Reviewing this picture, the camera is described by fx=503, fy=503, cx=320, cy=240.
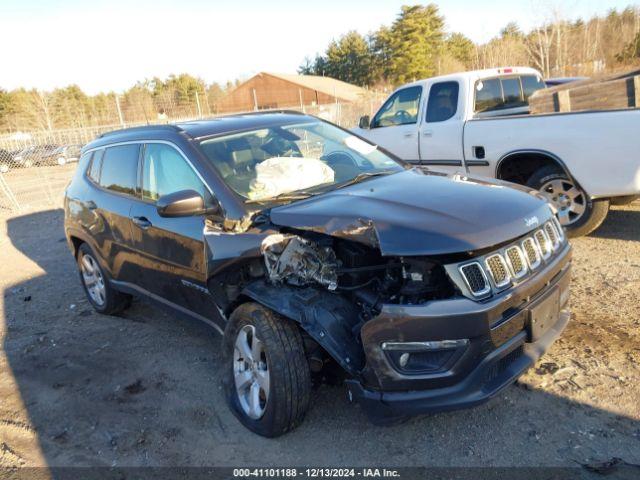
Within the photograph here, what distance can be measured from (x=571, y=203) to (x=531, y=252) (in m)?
3.27

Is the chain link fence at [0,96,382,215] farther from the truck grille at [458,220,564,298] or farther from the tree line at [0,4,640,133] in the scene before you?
the truck grille at [458,220,564,298]

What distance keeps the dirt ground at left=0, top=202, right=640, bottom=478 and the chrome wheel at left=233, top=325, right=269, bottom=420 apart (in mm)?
198

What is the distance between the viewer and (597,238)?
18.9 ft

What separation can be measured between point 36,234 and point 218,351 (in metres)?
7.68

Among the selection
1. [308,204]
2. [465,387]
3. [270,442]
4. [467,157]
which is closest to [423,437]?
[465,387]

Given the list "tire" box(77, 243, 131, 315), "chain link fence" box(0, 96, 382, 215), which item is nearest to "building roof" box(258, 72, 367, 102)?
"chain link fence" box(0, 96, 382, 215)

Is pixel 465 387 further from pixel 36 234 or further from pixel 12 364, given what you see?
pixel 36 234

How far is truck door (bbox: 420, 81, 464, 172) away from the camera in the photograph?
6.68m

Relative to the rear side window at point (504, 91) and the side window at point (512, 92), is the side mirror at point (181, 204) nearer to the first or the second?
the rear side window at point (504, 91)

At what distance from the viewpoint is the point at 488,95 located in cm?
700

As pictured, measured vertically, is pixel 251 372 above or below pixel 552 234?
below

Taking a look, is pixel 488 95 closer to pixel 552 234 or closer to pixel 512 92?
pixel 512 92

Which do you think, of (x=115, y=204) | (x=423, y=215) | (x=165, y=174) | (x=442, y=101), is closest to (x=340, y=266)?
(x=423, y=215)

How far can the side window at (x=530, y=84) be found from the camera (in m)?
7.39
